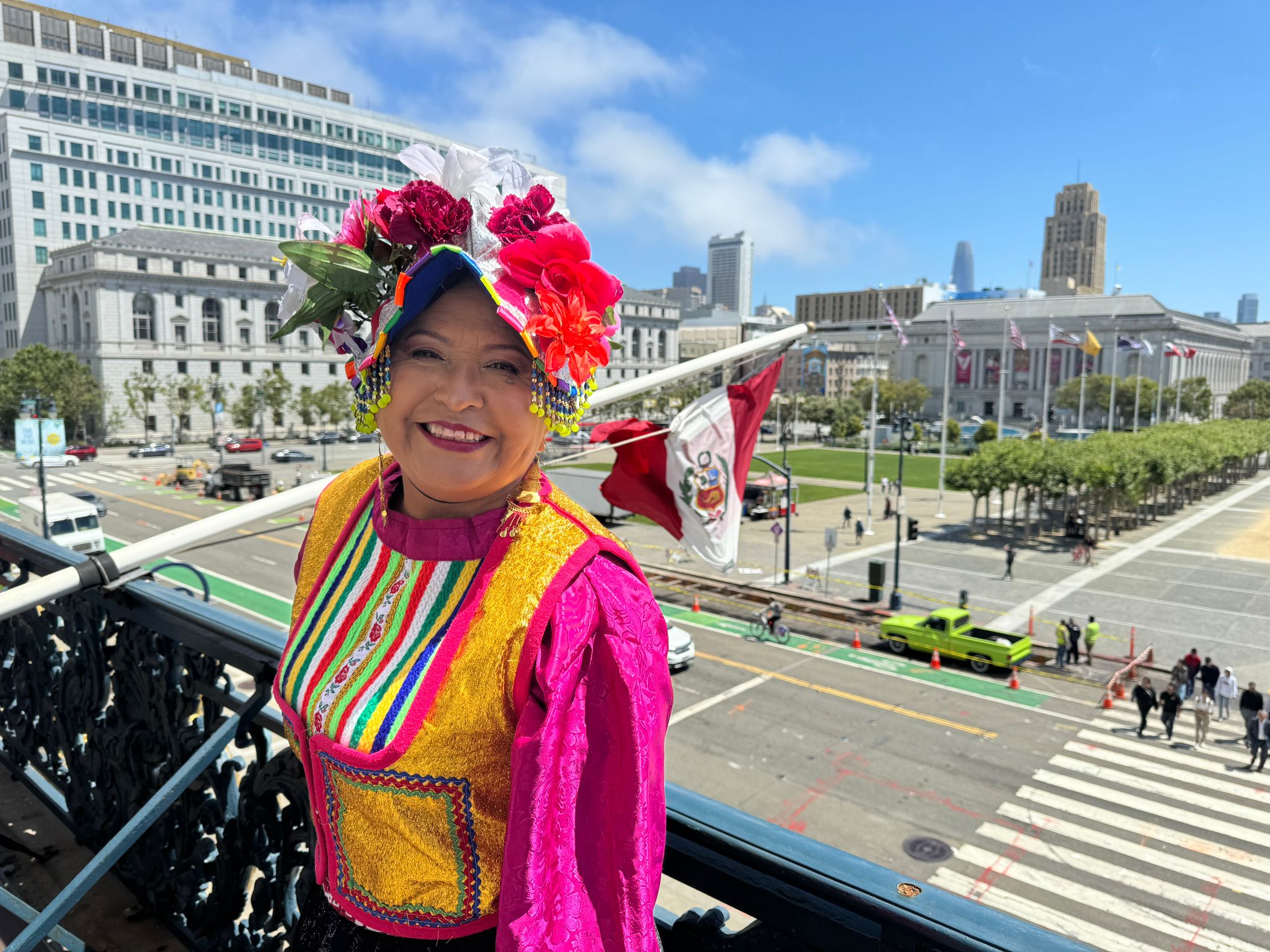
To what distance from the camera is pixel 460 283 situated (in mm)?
2035

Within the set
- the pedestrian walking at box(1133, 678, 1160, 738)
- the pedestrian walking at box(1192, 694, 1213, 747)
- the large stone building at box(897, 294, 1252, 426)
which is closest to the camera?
the pedestrian walking at box(1192, 694, 1213, 747)

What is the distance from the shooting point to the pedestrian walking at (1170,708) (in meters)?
17.9

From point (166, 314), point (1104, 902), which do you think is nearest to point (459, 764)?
point (1104, 902)

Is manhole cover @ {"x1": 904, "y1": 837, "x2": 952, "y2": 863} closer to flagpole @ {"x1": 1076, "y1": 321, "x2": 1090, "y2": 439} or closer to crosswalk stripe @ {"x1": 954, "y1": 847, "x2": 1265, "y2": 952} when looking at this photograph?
crosswalk stripe @ {"x1": 954, "y1": 847, "x2": 1265, "y2": 952}

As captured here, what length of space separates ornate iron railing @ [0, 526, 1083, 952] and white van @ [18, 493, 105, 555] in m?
25.6

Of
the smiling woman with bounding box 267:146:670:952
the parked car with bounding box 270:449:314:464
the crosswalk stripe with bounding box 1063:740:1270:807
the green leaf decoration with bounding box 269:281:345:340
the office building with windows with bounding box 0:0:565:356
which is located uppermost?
the office building with windows with bounding box 0:0:565:356

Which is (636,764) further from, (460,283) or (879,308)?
(879,308)

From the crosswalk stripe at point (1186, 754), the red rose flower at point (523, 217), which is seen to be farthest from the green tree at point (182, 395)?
the red rose flower at point (523, 217)

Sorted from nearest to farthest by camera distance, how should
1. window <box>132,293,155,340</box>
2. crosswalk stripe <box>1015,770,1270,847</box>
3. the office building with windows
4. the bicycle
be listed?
crosswalk stripe <box>1015,770,1270,847</box>, the bicycle, window <box>132,293,155,340</box>, the office building with windows

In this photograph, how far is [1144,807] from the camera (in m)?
14.9

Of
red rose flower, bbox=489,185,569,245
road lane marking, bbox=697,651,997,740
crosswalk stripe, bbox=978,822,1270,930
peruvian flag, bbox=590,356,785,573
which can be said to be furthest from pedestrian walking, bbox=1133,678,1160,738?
red rose flower, bbox=489,185,569,245

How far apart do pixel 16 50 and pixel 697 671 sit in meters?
86.4

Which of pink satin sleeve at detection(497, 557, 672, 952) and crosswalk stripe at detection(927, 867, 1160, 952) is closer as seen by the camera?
pink satin sleeve at detection(497, 557, 672, 952)

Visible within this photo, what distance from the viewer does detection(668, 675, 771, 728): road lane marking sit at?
18656 millimetres
